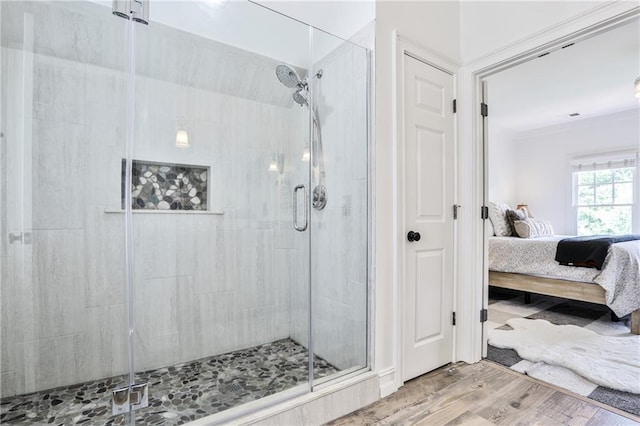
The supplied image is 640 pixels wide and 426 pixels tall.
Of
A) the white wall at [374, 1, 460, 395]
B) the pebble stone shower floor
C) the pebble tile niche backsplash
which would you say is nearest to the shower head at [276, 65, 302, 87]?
the white wall at [374, 1, 460, 395]

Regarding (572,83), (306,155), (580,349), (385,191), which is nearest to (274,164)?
(306,155)

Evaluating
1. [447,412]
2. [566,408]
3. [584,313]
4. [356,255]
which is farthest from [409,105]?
[584,313]

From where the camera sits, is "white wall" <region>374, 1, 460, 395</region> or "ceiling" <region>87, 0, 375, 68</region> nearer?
"white wall" <region>374, 1, 460, 395</region>

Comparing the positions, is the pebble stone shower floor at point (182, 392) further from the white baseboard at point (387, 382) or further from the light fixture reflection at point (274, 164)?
the light fixture reflection at point (274, 164)

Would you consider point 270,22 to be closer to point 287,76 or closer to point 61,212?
point 287,76

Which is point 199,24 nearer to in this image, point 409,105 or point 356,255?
point 409,105

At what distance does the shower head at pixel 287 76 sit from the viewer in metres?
2.25

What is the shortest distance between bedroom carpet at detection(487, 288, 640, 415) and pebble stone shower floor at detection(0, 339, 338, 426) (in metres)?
1.38

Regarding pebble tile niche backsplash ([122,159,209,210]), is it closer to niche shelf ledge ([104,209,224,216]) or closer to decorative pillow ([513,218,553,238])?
niche shelf ledge ([104,209,224,216])

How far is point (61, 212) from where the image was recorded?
6.21 feet

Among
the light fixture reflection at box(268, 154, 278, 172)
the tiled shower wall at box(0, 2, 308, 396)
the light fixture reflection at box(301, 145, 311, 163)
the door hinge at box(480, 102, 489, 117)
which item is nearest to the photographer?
the tiled shower wall at box(0, 2, 308, 396)

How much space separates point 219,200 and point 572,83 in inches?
164

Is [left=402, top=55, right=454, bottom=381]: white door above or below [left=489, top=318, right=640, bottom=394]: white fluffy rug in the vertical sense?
above

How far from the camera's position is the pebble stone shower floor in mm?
1616
